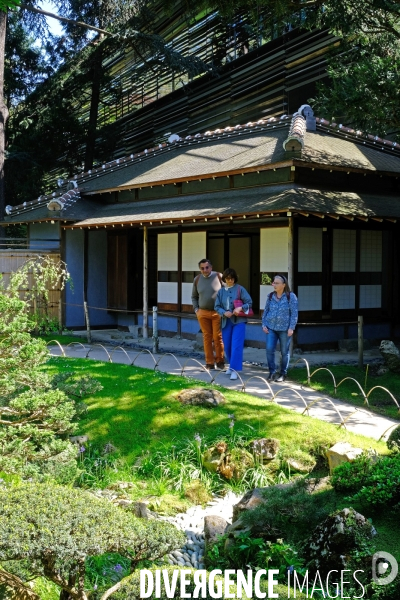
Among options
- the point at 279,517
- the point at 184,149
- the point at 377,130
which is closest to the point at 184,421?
the point at 279,517

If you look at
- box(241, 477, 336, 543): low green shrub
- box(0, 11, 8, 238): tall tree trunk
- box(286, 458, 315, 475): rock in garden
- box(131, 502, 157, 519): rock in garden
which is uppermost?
box(0, 11, 8, 238): tall tree trunk

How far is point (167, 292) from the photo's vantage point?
50.0 feet

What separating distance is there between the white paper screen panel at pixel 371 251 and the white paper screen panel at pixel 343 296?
1.93 feet

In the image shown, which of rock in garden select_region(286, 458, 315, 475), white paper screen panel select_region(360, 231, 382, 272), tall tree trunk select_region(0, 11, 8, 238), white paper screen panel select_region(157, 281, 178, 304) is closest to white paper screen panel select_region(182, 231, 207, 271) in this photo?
white paper screen panel select_region(157, 281, 178, 304)

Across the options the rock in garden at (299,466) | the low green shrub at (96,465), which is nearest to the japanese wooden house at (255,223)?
the rock in garden at (299,466)

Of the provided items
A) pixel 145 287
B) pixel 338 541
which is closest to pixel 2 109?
pixel 145 287

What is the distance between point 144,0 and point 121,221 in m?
14.3

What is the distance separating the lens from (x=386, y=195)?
13938mm

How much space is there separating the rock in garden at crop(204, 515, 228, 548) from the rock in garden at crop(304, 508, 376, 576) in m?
0.97

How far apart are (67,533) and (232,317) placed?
6802mm

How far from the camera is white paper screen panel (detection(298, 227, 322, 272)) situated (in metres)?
12.4

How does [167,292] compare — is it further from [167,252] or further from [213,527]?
[213,527]

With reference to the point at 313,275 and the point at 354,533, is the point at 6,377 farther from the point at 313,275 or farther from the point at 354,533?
the point at 313,275

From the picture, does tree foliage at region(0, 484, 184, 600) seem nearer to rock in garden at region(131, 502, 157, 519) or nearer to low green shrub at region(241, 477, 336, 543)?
low green shrub at region(241, 477, 336, 543)
